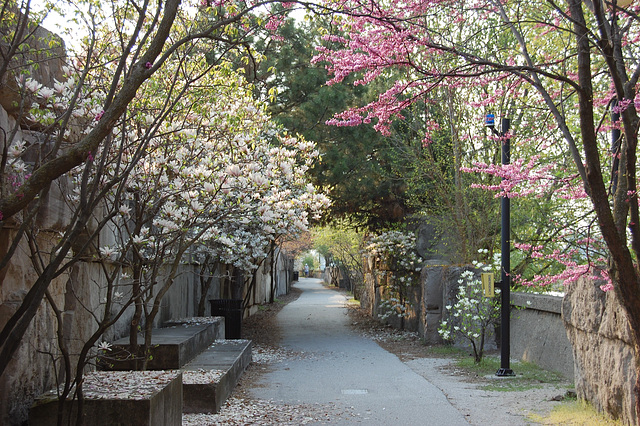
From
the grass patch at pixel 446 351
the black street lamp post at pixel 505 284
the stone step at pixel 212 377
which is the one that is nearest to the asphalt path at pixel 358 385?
the stone step at pixel 212 377

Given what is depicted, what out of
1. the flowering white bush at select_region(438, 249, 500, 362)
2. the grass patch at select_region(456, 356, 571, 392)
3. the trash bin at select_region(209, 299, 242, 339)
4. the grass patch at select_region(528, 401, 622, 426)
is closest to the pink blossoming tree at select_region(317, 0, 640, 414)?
the grass patch at select_region(528, 401, 622, 426)

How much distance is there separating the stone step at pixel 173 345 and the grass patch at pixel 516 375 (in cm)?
408

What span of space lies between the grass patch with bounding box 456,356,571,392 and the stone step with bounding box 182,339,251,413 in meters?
3.46

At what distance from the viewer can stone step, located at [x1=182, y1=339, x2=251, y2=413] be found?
276 inches

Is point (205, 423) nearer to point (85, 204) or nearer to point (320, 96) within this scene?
point (85, 204)

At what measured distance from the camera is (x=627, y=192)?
16.1 feet

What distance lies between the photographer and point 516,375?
30.3 ft

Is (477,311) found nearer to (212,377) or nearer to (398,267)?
(212,377)

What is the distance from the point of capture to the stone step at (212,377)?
→ 700cm

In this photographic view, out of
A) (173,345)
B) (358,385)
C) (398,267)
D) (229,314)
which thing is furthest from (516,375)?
(398,267)

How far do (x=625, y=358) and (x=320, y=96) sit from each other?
33.5 ft

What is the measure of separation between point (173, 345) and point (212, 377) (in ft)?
A: 2.53

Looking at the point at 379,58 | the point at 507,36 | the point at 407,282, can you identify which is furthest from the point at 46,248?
→ the point at 407,282

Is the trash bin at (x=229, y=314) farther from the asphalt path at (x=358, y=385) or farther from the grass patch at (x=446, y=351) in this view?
the grass patch at (x=446, y=351)
